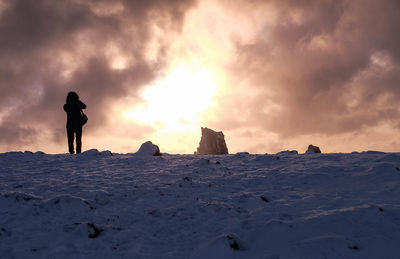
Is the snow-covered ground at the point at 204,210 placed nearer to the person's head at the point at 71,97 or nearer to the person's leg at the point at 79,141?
the person's leg at the point at 79,141

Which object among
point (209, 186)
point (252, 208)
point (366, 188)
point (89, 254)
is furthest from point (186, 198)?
point (366, 188)

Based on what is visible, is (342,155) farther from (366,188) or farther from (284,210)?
(284,210)

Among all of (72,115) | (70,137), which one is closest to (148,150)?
(70,137)

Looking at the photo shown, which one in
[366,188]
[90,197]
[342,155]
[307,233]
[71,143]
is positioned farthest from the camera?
[71,143]

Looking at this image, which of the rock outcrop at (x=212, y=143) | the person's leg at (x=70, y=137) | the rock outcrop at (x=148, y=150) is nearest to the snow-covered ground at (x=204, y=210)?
the rock outcrop at (x=148, y=150)

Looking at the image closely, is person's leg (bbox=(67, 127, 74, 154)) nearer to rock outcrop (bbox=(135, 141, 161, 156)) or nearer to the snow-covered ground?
rock outcrop (bbox=(135, 141, 161, 156))

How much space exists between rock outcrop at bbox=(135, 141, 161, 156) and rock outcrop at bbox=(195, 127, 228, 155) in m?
86.9

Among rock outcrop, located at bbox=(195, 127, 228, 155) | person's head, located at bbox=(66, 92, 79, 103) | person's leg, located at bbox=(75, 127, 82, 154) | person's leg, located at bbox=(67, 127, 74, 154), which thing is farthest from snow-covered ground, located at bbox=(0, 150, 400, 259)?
rock outcrop, located at bbox=(195, 127, 228, 155)

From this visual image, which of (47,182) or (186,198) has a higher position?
(47,182)

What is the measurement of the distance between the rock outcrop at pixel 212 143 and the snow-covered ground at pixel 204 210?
90421 millimetres

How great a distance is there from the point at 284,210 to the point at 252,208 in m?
0.67

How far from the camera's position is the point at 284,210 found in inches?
256

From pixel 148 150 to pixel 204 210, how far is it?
21.3 ft

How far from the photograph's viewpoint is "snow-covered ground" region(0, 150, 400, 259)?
5.19 m
